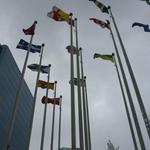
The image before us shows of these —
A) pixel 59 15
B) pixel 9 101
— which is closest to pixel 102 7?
pixel 59 15

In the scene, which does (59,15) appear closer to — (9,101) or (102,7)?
(102,7)

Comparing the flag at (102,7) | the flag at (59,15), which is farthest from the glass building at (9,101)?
the flag at (102,7)

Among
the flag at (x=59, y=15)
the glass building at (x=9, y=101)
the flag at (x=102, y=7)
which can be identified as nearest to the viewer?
the flag at (x=59, y=15)

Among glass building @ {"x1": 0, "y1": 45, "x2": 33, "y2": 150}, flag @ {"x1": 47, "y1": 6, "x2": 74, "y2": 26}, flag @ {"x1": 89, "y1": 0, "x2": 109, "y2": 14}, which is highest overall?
glass building @ {"x1": 0, "y1": 45, "x2": 33, "y2": 150}

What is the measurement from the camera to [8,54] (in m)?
58.2

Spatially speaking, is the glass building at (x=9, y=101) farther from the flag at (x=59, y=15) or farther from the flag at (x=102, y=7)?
the flag at (x=102, y=7)

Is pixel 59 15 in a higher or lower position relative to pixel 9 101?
lower

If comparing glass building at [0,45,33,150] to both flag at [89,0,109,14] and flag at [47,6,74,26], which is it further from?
flag at [89,0,109,14]

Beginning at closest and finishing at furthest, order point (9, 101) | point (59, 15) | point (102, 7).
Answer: point (59, 15) → point (102, 7) → point (9, 101)

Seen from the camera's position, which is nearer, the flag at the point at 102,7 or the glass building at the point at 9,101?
the flag at the point at 102,7

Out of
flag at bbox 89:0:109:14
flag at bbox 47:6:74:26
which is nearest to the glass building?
flag at bbox 47:6:74:26

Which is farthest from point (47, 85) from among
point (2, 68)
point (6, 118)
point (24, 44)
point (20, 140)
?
point (20, 140)

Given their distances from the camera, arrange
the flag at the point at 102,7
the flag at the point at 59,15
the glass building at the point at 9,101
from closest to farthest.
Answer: the flag at the point at 59,15, the flag at the point at 102,7, the glass building at the point at 9,101

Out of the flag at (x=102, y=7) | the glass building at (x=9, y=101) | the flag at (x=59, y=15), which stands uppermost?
the glass building at (x=9, y=101)
